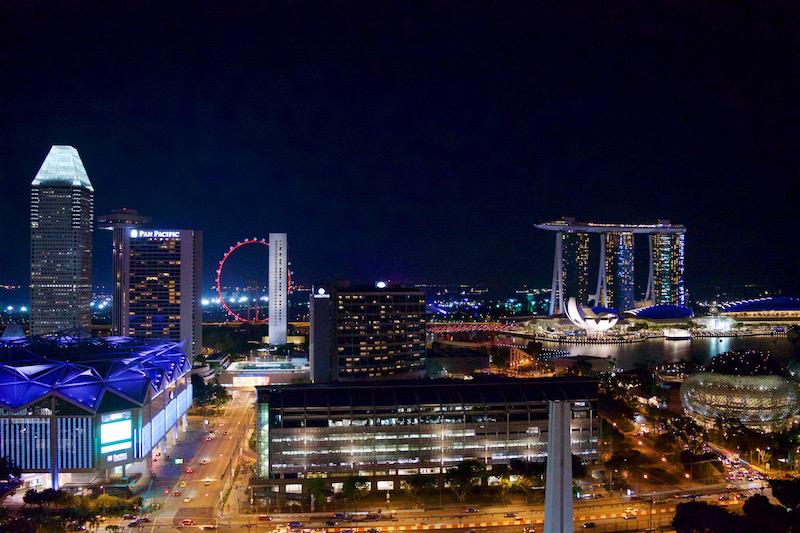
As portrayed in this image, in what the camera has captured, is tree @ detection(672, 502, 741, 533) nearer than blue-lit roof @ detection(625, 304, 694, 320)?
Yes

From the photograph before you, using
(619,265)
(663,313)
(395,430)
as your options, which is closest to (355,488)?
(395,430)

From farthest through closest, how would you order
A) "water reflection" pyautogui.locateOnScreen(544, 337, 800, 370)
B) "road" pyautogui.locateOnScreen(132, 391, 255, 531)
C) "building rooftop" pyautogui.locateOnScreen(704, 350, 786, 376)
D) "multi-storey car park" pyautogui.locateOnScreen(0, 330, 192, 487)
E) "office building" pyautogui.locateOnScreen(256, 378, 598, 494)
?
"water reflection" pyautogui.locateOnScreen(544, 337, 800, 370), "building rooftop" pyautogui.locateOnScreen(704, 350, 786, 376), "office building" pyautogui.locateOnScreen(256, 378, 598, 494), "multi-storey car park" pyautogui.locateOnScreen(0, 330, 192, 487), "road" pyautogui.locateOnScreen(132, 391, 255, 531)

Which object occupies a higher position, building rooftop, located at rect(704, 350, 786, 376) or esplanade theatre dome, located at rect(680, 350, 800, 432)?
building rooftop, located at rect(704, 350, 786, 376)

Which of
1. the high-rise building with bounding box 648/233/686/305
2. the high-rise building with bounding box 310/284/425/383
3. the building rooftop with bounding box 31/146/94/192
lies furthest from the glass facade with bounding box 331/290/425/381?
the high-rise building with bounding box 648/233/686/305

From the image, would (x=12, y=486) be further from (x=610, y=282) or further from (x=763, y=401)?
(x=610, y=282)

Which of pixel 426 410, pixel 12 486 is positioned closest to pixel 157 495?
pixel 12 486

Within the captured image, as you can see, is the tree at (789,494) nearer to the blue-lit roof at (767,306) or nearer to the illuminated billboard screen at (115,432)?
the illuminated billboard screen at (115,432)

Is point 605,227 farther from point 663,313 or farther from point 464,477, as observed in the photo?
point 464,477

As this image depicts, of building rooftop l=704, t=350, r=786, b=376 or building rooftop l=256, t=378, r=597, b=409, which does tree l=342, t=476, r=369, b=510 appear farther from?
building rooftop l=704, t=350, r=786, b=376
